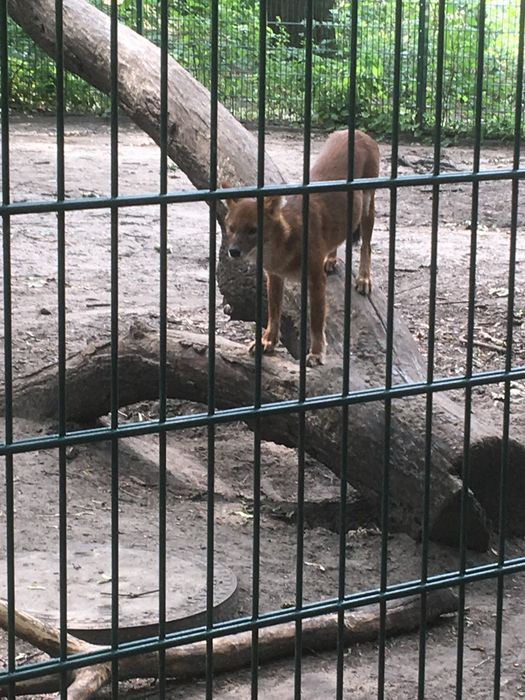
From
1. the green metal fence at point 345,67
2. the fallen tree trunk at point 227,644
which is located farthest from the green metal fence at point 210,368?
the green metal fence at point 345,67

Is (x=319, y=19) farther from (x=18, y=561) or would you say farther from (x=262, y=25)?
(x=262, y=25)

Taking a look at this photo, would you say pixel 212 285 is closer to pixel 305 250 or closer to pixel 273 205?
pixel 305 250

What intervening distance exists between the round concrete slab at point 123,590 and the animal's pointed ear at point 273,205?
1635 mm

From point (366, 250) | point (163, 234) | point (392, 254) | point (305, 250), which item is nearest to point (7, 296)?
point (163, 234)

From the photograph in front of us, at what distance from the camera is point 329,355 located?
6012 mm

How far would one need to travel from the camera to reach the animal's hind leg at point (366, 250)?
251 inches

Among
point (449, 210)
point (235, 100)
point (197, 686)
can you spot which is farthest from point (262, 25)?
point (235, 100)

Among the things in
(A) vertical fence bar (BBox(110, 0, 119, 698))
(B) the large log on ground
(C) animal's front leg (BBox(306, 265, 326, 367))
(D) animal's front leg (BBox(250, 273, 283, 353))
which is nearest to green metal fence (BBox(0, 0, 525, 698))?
(A) vertical fence bar (BBox(110, 0, 119, 698))

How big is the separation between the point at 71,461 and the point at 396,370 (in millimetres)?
1666

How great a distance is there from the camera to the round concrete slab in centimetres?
445

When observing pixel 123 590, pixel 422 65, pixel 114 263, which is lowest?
pixel 123 590

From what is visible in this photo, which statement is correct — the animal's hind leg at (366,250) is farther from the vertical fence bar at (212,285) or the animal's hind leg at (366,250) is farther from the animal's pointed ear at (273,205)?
the vertical fence bar at (212,285)

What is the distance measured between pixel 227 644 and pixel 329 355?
2090 millimetres

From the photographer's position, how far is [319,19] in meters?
19.7
